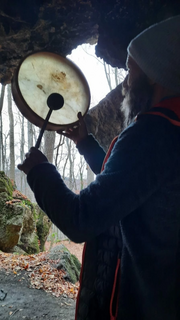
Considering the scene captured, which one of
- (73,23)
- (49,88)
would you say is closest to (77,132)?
(49,88)

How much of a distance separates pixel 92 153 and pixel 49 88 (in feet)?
2.17

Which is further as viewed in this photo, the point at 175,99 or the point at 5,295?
the point at 5,295

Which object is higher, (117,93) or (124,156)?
(117,93)

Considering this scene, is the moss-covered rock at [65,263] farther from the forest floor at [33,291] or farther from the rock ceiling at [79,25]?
the rock ceiling at [79,25]

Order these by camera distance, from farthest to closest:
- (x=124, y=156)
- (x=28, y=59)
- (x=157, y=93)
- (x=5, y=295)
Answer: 1. (x=5, y=295)
2. (x=28, y=59)
3. (x=157, y=93)
4. (x=124, y=156)

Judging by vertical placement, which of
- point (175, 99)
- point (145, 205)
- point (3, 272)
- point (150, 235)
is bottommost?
point (3, 272)

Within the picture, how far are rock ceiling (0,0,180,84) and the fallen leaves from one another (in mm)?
4003

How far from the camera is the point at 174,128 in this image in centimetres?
98

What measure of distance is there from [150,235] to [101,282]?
0.41m

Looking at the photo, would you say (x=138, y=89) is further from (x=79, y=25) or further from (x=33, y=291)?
(x=33, y=291)

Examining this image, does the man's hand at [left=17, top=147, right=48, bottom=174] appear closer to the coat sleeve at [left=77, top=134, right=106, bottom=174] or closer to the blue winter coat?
the blue winter coat

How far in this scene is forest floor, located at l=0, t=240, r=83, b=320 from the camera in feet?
10.2

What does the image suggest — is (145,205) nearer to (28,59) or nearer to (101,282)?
(101,282)

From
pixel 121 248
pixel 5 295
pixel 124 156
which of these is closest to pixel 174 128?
pixel 124 156
